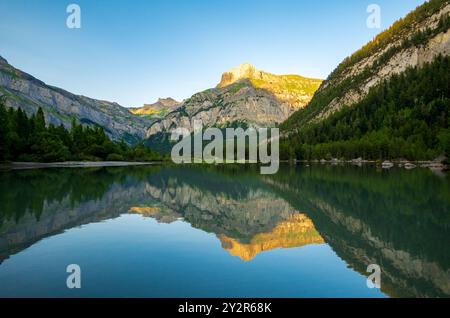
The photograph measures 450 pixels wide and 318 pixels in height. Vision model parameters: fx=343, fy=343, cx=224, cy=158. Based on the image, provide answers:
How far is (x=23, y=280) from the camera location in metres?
12.3

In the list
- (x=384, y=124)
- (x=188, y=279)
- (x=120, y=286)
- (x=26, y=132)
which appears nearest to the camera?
(x=120, y=286)

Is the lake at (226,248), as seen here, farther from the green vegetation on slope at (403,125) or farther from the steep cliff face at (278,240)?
the green vegetation on slope at (403,125)

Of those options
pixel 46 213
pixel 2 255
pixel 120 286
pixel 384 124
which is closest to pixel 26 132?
pixel 46 213

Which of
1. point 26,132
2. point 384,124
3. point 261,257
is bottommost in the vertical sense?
point 261,257

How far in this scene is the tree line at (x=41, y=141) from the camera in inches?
3636

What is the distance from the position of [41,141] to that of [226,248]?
10036 centimetres

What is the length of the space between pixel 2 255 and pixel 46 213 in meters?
11.7

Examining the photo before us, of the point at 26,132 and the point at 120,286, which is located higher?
the point at 26,132

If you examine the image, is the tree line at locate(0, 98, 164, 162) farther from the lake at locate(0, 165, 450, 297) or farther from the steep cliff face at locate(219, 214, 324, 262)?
the steep cliff face at locate(219, 214, 324, 262)

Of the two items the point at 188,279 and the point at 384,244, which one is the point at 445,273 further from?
the point at 188,279

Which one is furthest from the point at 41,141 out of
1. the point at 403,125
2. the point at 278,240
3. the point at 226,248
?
the point at 403,125

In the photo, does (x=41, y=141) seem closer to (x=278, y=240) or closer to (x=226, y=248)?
(x=278, y=240)
